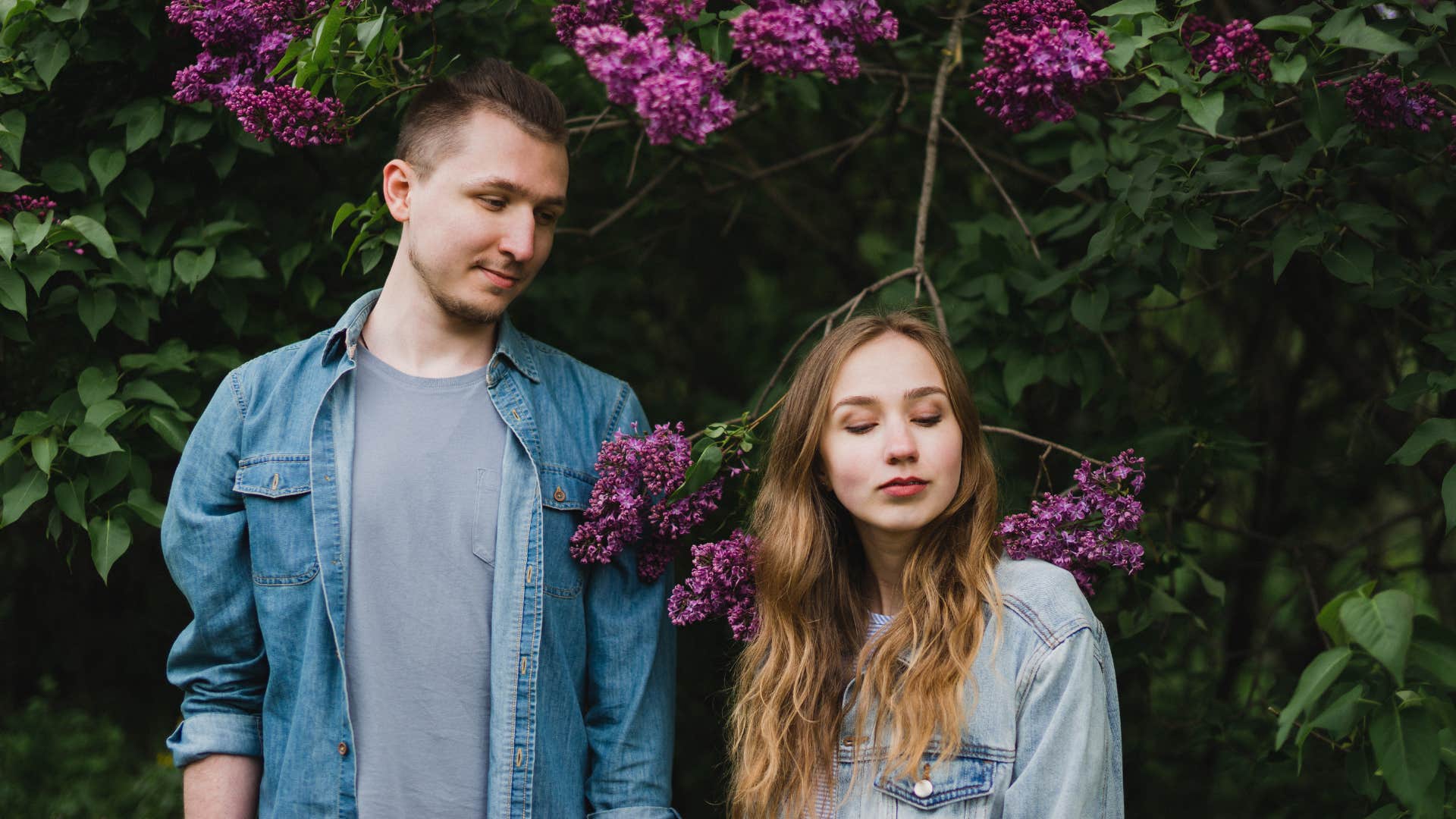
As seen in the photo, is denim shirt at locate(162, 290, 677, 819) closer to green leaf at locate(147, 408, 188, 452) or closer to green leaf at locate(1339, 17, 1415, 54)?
green leaf at locate(147, 408, 188, 452)

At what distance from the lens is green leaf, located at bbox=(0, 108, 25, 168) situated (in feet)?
8.09

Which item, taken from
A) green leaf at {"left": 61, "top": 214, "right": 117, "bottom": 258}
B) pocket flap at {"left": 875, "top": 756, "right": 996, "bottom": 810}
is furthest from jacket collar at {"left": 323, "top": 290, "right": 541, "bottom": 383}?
pocket flap at {"left": 875, "top": 756, "right": 996, "bottom": 810}

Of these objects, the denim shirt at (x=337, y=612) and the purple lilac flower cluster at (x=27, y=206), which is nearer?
the denim shirt at (x=337, y=612)

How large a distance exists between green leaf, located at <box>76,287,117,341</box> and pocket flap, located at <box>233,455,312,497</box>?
25.7 inches

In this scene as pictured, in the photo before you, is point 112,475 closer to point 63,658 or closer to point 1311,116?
point 63,658

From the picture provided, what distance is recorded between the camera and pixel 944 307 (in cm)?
286

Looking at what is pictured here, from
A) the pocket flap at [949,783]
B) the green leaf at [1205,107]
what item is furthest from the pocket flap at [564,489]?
the green leaf at [1205,107]

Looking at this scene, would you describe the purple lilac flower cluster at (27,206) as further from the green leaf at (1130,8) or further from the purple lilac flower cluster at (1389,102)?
the purple lilac flower cluster at (1389,102)

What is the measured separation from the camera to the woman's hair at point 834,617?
1965 millimetres

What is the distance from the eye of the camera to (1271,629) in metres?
4.36

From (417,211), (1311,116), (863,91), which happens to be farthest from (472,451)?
(863,91)

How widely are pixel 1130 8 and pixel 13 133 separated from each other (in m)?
2.11

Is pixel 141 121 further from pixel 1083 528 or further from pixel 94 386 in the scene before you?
pixel 1083 528

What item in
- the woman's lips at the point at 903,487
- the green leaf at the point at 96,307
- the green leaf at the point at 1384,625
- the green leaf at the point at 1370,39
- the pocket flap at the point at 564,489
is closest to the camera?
the green leaf at the point at 1384,625
